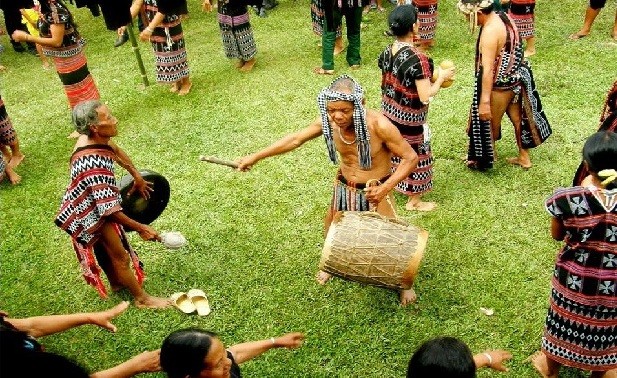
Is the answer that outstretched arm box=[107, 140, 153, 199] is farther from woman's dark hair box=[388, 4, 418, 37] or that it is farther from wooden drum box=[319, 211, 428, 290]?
woman's dark hair box=[388, 4, 418, 37]

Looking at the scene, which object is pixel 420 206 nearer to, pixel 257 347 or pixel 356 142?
pixel 356 142

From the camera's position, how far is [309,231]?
4.97m

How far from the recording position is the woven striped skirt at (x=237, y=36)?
7.52 metres

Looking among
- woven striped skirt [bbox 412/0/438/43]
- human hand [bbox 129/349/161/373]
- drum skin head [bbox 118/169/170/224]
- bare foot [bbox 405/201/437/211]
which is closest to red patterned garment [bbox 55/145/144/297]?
drum skin head [bbox 118/169/170/224]

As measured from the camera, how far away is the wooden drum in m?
3.66

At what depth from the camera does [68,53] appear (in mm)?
6262

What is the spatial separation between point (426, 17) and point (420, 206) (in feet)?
12.2

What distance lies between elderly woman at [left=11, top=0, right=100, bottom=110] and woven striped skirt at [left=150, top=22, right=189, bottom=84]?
2.98 ft

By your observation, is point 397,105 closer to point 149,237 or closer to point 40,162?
point 149,237

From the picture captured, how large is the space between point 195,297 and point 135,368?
1575 mm

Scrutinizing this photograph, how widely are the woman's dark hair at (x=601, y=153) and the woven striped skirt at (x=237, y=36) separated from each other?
549cm

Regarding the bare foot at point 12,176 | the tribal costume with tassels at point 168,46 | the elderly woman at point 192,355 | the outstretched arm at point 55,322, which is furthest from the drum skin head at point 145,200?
the tribal costume with tassels at point 168,46

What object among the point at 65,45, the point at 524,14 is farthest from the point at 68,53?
the point at 524,14

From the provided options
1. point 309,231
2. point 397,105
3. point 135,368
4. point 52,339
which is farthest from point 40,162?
point 135,368
